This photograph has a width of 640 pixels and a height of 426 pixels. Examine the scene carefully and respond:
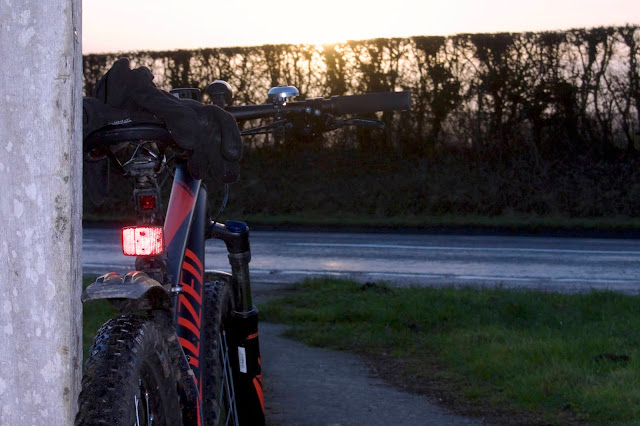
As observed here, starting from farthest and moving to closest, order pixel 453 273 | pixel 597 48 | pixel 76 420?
pixel 597 48, pixel 453 273, pixel 76 420

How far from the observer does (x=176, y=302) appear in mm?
3107

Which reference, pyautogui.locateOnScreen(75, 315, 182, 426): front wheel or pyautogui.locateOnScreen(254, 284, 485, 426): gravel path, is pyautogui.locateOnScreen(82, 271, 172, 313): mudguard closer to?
pyautogui.locateOnScreen(75, 315, 182, 426): front wheel

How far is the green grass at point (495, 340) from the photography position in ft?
15.7

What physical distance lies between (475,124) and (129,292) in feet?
50.8

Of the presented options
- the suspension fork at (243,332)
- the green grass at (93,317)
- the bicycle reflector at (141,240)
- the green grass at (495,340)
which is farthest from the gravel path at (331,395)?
the bicycle reflector at (141,240)

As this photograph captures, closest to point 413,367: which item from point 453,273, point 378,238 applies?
point 453,273

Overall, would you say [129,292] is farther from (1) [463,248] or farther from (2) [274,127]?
(1) [463,248]

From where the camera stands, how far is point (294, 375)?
5531 mm

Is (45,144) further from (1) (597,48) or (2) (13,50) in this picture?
(1) (597,48)

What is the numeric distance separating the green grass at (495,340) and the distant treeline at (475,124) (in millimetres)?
8940

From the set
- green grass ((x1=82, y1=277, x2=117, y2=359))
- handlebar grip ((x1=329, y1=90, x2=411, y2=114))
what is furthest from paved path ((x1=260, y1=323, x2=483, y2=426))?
handlebar grip ((x1=329, y1=90, x2=411, y2=114))

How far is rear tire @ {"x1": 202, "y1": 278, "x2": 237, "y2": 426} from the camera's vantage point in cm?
349

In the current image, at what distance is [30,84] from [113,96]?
0.51 metres

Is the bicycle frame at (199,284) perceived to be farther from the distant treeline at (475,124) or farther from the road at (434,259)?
the distant treeline at (475,124)
